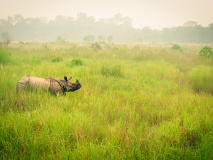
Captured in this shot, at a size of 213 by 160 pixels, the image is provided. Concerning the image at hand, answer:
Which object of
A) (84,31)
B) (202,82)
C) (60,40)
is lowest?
(202,82)

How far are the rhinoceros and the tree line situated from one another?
54.9m

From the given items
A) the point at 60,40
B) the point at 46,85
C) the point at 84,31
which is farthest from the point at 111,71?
the point at 84,31

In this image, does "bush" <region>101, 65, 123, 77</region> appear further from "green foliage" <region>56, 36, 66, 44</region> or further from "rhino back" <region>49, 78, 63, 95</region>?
"green foliage" <region>56, 36, 66, 44</region>

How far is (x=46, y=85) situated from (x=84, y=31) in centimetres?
7509

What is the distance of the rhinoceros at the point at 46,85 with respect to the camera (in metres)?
2.66

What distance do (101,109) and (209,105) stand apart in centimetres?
227

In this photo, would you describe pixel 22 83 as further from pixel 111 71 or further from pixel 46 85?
pixel 111 71

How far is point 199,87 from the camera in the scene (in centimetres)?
407

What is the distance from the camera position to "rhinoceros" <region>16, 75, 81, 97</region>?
2.66m

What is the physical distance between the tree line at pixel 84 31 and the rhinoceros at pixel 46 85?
54904 millimetres

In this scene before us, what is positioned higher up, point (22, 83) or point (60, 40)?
point (60, 40)

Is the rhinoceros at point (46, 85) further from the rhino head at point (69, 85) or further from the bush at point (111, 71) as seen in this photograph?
the bush at point (111, 71)

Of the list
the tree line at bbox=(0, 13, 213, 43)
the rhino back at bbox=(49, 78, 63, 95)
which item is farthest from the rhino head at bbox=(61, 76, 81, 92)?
the tree line at bbox=(0, 13, 213, 43)

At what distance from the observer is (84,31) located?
71312 mm
